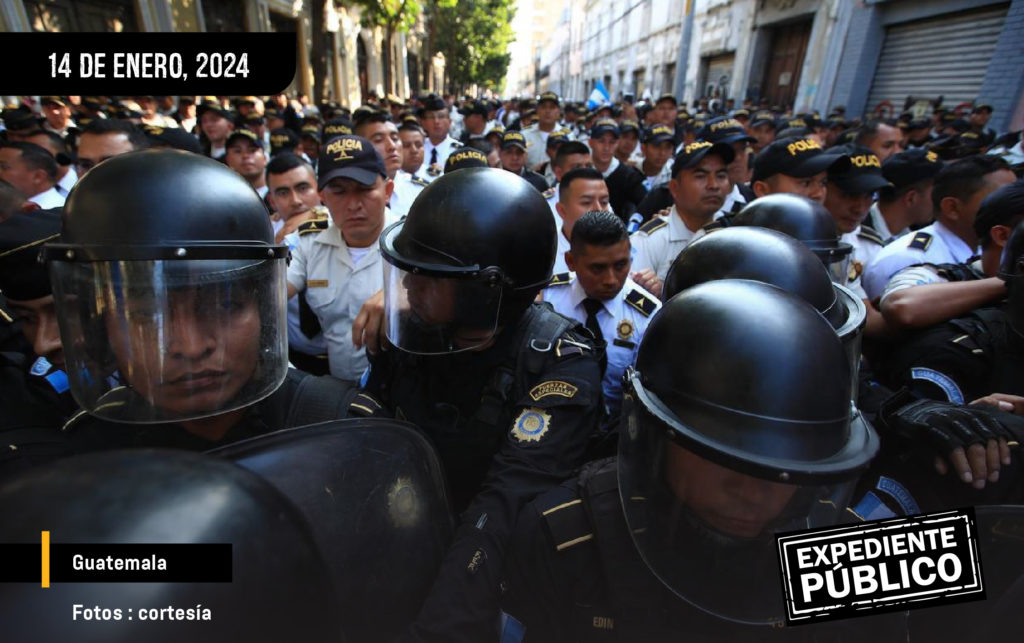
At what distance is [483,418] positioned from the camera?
68.4 inches

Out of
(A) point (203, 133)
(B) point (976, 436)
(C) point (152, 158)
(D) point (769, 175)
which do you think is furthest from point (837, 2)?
(C) point (152, 158)

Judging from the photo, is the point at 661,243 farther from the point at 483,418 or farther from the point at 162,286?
the point at 162,286

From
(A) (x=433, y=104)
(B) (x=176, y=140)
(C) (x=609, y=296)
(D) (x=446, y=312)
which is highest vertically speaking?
(A) (x=433, y=104)

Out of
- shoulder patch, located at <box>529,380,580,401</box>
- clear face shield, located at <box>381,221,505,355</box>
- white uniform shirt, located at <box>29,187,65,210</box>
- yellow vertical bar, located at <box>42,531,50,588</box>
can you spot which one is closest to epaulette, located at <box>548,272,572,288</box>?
clear face shield, located at <box>381,221,505,355</box>

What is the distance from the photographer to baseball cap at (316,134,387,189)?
277cm

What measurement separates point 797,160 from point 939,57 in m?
11.6

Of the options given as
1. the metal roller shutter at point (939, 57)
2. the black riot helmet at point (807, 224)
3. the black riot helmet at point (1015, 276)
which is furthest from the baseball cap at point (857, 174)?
the metal roller shutter at point (939, 57)

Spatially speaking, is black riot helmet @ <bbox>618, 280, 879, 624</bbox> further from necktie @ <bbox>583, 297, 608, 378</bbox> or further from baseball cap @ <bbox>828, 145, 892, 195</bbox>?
baseball cap @ <bbox>828, 145, 892, 195</bbox>

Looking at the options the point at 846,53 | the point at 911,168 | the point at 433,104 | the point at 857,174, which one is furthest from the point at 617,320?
the point at 846,53

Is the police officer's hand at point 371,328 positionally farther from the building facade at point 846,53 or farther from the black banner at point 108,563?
the building facade at point 846,53

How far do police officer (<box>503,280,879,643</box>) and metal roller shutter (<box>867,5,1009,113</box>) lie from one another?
13.2 meters

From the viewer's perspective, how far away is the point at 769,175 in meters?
3.51

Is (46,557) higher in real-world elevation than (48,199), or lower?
higher

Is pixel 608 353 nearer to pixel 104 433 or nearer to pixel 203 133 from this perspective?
pixel 104 433
